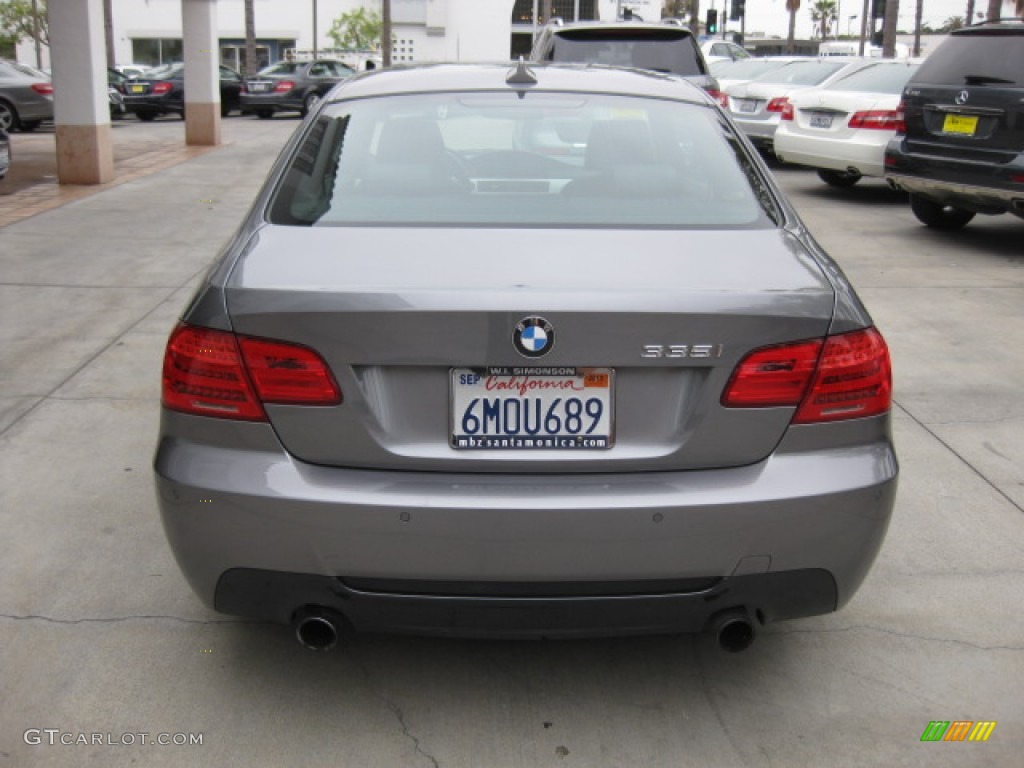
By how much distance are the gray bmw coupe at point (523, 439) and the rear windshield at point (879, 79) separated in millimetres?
11118

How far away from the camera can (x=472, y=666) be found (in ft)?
11.5

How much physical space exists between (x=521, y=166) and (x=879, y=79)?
35.8ft

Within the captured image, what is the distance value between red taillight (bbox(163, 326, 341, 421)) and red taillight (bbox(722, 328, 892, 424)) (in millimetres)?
946

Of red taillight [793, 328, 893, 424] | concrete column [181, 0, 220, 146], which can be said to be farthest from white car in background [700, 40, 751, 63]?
red taillight [793, 328, 893, 424]

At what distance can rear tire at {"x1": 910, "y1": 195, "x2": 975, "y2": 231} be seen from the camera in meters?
11.5

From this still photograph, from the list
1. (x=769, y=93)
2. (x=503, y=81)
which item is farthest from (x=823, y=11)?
(x=503, y=81)

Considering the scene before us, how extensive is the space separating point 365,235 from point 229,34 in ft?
237

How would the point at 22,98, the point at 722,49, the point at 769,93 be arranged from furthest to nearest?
the point at 722,49 → the point at 22,98 → the point at 769,93

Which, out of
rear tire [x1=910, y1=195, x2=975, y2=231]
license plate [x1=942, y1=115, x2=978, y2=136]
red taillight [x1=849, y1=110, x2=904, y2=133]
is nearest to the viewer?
license plate [x1=942, y1=115, x2=978, y2=136]

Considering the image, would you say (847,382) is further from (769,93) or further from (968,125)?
(769,93)

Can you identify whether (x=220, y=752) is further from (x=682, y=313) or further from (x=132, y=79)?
(x=132, y=79)

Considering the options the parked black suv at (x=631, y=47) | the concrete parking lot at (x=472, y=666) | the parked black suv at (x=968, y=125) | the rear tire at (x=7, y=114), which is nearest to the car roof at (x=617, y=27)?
the parked black suv at (x=631, y=47)

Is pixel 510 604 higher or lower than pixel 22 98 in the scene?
lower

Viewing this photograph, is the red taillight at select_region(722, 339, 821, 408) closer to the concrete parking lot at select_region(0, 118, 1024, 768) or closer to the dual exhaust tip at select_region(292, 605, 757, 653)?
the dual exhaust tip at select_region(292, 605, 757, 653)
